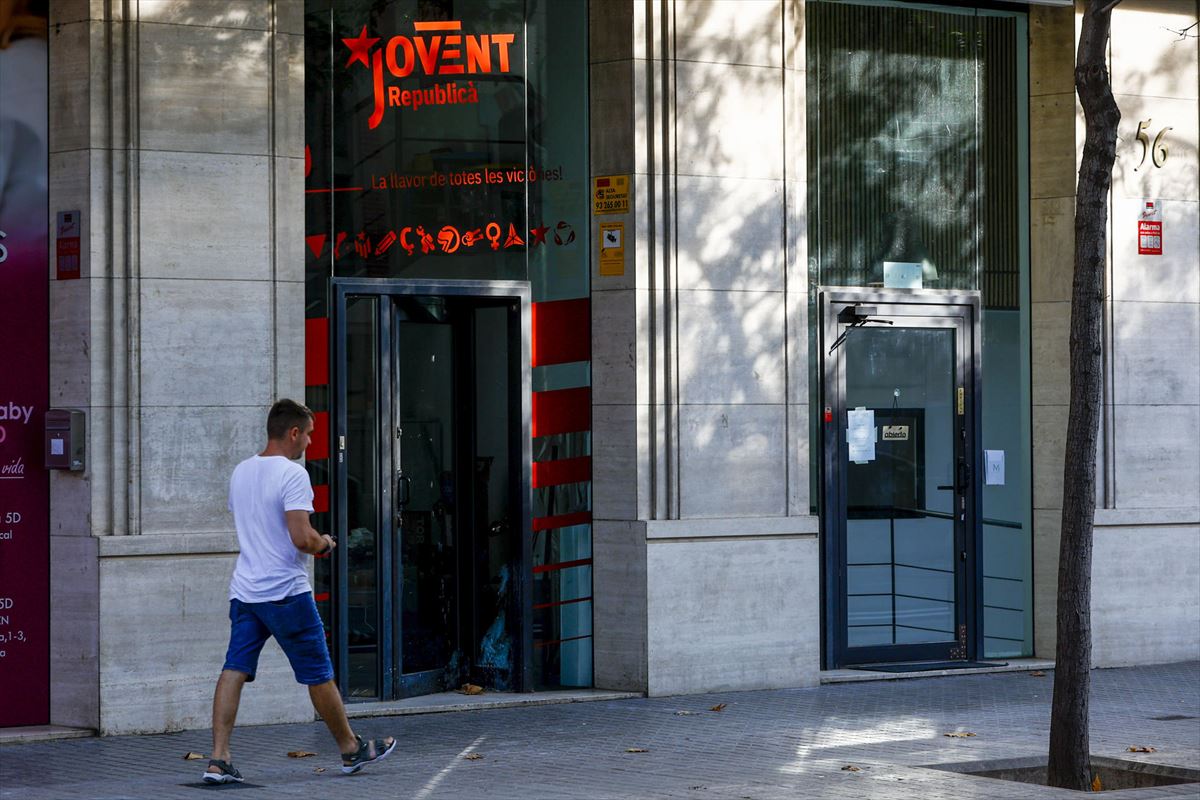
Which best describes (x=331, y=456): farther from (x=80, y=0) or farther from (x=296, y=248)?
(x=80, y=0)

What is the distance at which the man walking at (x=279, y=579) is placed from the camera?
7.89 meters

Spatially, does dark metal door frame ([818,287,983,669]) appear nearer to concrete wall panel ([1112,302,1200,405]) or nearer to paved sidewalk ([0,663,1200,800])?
paved sidewalk ([0,663,1200,800])

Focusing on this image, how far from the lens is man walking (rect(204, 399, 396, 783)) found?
25.9ft

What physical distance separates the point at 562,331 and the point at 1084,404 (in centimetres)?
382

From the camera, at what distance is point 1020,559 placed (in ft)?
42.1

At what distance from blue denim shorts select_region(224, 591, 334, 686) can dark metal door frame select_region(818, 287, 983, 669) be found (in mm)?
4868

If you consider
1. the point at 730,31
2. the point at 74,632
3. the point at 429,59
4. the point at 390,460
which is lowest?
the point at 74,632

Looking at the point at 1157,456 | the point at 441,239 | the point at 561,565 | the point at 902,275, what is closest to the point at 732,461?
the point at 561,565

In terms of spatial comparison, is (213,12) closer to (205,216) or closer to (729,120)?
(205,216)

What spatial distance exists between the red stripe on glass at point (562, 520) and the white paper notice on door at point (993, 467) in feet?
10.7

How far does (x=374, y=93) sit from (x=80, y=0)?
1.83 meters

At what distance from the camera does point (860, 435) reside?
12.2 metres

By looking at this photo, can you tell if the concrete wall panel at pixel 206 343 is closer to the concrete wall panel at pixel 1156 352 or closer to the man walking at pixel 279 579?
the man walking at pixel 279 579

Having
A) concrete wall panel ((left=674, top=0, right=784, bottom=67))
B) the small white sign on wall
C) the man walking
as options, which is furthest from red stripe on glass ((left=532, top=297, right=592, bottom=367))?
the man walking
